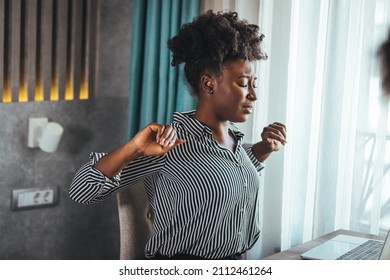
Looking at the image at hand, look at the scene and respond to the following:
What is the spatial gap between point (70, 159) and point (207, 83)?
1227 millimetres

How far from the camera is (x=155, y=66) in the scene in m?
3.09

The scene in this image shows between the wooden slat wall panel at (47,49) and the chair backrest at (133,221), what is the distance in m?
0.96

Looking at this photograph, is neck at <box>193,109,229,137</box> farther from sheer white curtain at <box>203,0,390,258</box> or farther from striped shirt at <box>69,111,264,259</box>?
sheer white curtain at <box>203,0,390,258</box>

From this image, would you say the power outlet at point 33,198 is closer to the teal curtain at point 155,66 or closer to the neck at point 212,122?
the teal curtain at point 155,66

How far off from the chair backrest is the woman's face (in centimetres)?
37

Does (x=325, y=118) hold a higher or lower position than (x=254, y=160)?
higher

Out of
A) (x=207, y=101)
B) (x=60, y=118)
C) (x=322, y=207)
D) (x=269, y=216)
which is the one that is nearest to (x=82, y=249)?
(x=60, y=118)

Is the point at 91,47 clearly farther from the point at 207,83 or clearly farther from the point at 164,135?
the point at 164,135

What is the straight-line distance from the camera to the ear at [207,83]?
77.4 inches

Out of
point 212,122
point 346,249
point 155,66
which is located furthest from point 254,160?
point 155,66

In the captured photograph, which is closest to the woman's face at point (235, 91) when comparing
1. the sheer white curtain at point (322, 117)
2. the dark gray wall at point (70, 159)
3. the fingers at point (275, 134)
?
the fingers at point (275, 134)

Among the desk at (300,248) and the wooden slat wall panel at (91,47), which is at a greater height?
the wooden slat wall panel at (91,47)

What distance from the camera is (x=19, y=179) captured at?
2.89 metres

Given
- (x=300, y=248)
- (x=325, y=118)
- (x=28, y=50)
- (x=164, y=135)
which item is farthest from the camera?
(x=28, y=50)
